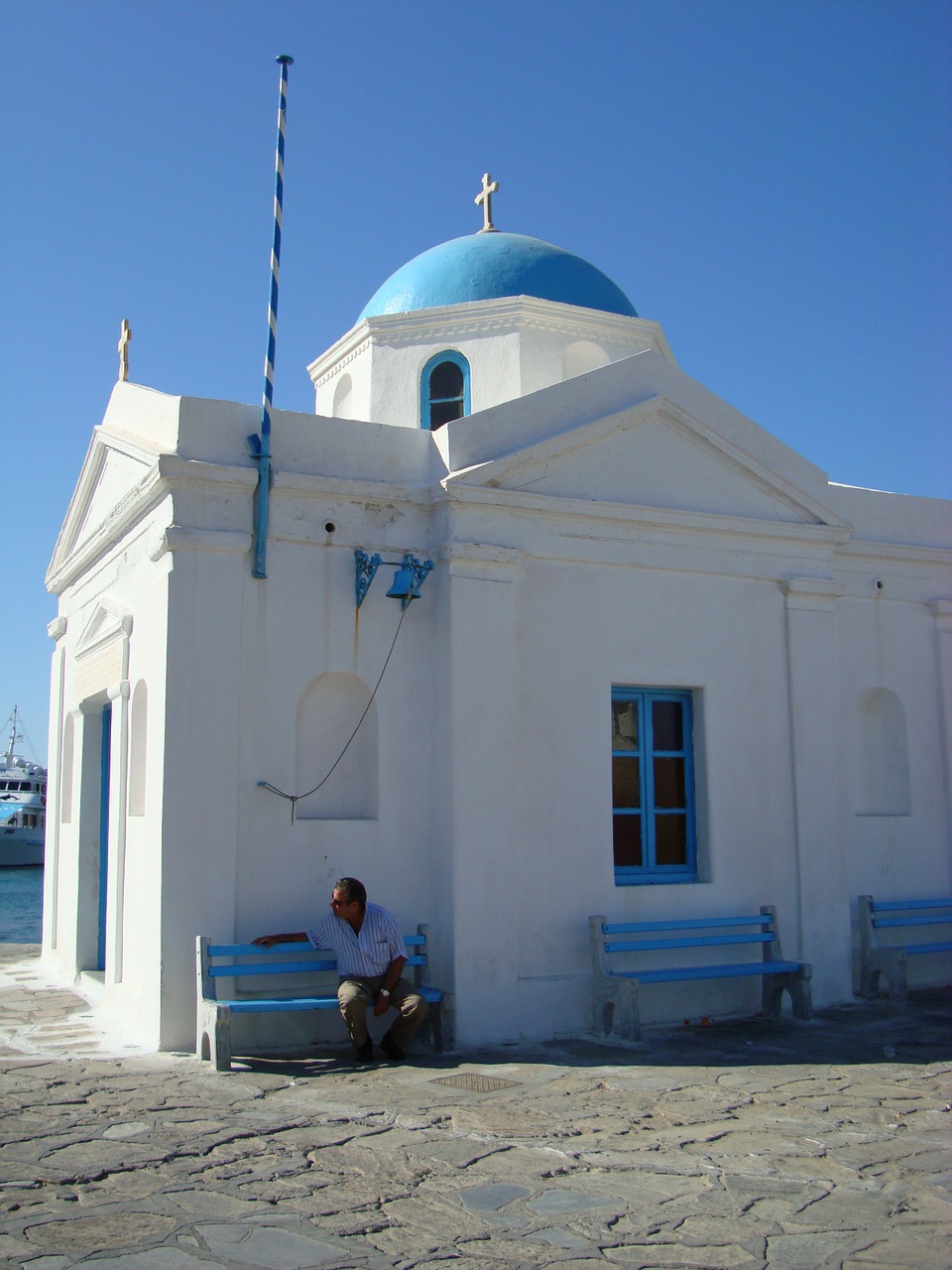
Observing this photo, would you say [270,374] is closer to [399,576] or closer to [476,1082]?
[399,576]

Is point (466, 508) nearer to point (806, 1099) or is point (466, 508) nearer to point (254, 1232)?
point (806, 1099)

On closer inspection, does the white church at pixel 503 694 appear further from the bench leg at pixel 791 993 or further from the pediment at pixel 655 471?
the bench leg at pixel 791 993

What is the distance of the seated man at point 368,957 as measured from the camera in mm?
7961

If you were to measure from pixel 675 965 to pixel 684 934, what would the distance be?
0.27 meters

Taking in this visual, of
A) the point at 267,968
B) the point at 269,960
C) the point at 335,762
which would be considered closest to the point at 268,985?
the point at 269,960

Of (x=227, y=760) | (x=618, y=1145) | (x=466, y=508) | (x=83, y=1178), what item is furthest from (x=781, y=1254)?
(x=466, y=508)

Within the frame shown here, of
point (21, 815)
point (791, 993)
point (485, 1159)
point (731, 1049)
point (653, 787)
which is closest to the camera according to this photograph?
point (485, 1159)

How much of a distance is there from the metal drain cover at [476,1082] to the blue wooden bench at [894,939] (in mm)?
4424

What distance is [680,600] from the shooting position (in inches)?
398

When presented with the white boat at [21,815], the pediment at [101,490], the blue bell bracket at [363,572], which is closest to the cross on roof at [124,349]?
the pediment at [101,490]

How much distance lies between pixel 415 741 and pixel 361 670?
0.68 meters

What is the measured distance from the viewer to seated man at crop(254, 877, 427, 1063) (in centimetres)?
796

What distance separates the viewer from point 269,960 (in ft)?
27.4

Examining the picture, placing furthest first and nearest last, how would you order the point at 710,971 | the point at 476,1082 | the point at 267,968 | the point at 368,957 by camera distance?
the point at 710,971, the point at 368,957, the point at 267,968, the point at 476,1082
